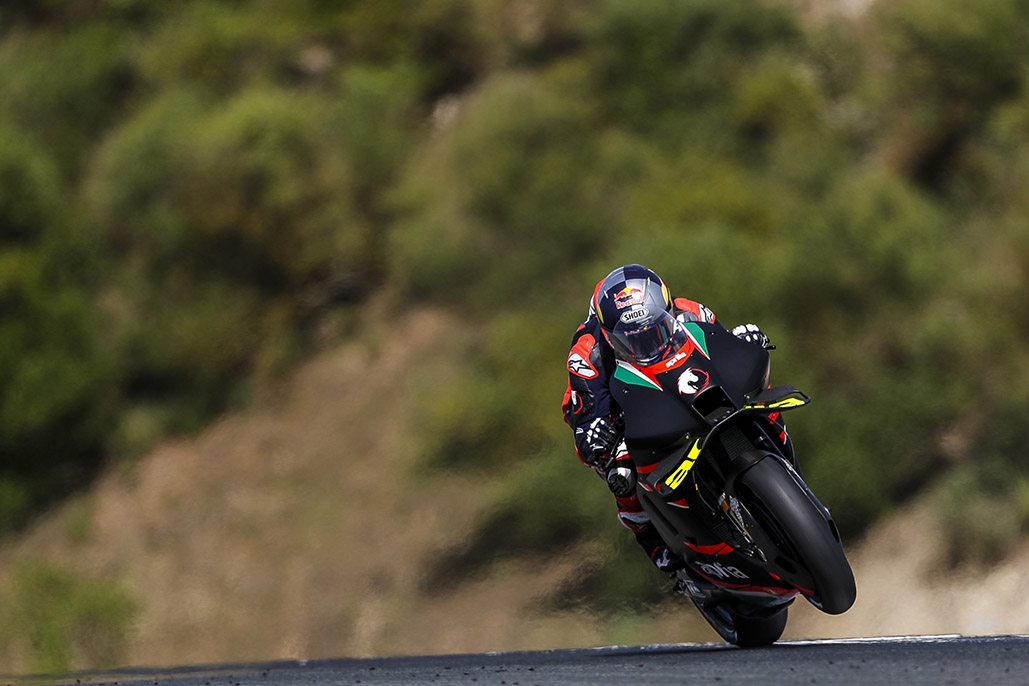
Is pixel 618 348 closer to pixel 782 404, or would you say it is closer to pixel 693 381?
pixel 693 381

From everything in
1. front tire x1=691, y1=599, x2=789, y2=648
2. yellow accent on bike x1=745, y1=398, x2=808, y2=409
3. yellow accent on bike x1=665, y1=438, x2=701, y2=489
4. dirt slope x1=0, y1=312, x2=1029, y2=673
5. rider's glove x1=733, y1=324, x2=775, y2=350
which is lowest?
dirt slope x1=0, y1=312, x2=1029, y2=673

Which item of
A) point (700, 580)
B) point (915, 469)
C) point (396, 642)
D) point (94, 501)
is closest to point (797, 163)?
point (915, 469)

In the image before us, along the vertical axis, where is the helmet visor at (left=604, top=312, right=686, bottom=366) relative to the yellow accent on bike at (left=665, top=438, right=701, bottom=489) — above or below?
above

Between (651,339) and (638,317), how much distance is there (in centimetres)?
15

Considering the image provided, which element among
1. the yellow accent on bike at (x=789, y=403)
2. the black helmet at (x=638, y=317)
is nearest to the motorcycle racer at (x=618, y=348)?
the black helmet at (x=638, y=317)

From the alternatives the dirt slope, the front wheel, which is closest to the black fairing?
the front wheel

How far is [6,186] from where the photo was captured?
947 inches

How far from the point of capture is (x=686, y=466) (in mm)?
6344

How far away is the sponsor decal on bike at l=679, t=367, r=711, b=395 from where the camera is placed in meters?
6.59

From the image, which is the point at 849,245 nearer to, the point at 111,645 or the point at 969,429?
the point at 969,429

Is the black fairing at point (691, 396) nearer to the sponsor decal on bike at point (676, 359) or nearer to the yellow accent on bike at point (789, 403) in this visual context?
the sponsor decal on bike at point (676, 359)

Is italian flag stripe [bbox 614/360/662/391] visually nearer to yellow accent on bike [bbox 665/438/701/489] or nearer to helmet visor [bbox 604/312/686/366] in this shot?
helmet visor [bbox 604/312/686/366]

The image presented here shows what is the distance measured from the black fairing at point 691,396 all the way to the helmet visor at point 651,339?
8 cm

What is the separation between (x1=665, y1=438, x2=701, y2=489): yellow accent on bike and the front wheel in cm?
29
